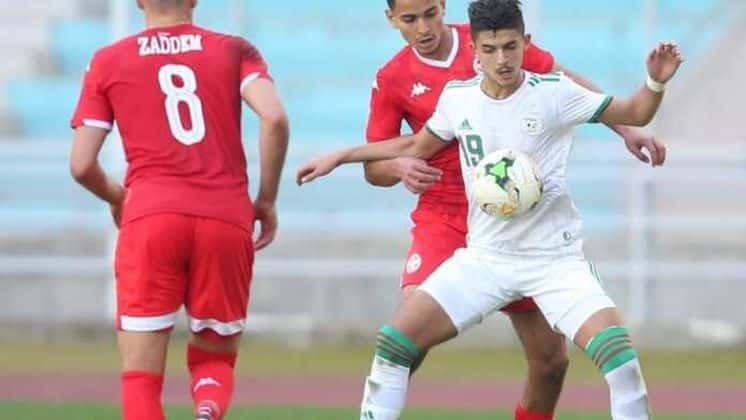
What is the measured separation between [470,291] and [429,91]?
1073 mm

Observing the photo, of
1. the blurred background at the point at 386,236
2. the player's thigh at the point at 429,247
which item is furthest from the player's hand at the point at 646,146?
the blurred background at the point at 386,236

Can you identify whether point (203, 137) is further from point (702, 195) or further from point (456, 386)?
point (702, 195)

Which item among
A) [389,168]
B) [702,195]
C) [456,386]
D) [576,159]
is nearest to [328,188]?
[576,159]

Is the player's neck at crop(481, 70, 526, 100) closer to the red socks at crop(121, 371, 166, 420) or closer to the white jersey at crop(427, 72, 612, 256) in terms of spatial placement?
the white jersey at crop(427, 72, 612, 256)

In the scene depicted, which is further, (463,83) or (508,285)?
(463,83)

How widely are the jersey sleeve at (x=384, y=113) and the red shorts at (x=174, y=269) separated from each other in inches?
40.4

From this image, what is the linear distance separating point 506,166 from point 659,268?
983 cm

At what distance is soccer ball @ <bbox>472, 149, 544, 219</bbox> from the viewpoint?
27.6 ft

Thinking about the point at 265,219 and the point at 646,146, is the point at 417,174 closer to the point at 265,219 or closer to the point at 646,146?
the point at 265,219

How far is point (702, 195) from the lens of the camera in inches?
733

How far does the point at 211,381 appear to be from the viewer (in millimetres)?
8703

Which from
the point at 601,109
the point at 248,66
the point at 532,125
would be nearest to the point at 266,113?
the point at 248,66

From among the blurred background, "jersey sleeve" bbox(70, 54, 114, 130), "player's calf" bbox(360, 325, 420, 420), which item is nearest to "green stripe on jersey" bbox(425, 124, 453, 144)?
"player's calf" bbox(360, 325, 420, 420)

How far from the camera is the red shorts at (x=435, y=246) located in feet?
30.2
